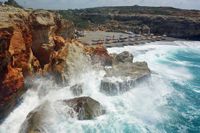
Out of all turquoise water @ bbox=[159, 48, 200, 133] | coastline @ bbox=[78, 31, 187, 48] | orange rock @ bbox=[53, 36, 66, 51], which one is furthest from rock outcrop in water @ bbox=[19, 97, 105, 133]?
coastline @ bbox=[78, 31, 187, 48]

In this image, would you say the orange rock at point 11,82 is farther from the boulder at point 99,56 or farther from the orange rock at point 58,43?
the boulder at point 99,56

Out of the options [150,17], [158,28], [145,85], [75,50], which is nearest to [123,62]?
[145,85]

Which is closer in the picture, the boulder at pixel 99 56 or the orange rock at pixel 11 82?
the orange rock at pixel 11 82

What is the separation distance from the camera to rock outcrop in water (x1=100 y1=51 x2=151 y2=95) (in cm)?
3247

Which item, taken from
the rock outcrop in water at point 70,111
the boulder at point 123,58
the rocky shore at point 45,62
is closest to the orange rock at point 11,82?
the rocky shore at point 45,62

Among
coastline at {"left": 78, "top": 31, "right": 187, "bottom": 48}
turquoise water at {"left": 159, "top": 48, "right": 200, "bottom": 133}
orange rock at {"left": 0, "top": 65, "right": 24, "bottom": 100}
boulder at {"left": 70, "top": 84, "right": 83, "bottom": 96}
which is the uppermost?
orange rock at {"left": 0, "top": 65, "right": 24, "bottom": 100}

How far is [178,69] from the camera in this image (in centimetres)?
4981

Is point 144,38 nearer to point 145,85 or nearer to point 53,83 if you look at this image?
point 145,85

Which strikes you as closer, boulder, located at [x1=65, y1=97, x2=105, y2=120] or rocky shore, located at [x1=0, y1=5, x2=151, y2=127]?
rocky shore, located at [x1=0, y1=5, x2=151, y2=127]

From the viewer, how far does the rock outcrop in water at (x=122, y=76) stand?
3247cm

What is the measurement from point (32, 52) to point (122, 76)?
9774mm

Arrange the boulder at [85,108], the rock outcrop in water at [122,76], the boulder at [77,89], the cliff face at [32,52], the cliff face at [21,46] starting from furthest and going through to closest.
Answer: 1. the rock outcrop in water at [122,76]
2. the boulder at [77,89]
3. the boulder at [85,108]
4. the cliff face at [32,52]
5. the cliff face at [21,46]

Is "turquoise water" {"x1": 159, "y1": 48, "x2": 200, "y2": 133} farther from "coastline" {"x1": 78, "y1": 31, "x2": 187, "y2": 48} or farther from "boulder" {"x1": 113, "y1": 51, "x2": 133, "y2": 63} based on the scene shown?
"coastline" {"x1": 78, "y1": 31, "x2": 187, "y2": 48}

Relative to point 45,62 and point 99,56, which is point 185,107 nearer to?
point 99,56
